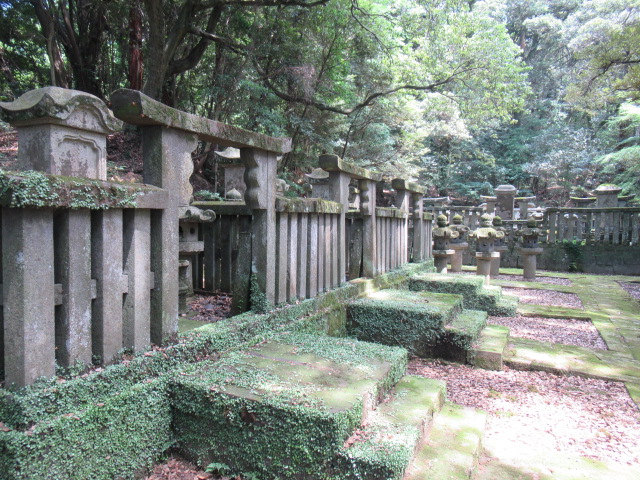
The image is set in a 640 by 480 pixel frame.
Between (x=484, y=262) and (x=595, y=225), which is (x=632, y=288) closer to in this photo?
(x=595, y=225)

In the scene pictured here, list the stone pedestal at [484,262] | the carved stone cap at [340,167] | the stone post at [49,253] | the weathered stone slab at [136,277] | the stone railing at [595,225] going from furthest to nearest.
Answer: the stone railing at [595,225] → the stone pedestal at [484,262] → the carved stone cap at [340,167] → the weathered stone slab at [136,277] → the stone post at [49,253]

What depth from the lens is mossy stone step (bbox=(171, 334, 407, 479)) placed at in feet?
6.93

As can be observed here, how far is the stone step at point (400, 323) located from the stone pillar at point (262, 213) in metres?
1.51

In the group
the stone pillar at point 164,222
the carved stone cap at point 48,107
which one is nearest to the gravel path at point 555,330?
the stone pillar at point 164,222

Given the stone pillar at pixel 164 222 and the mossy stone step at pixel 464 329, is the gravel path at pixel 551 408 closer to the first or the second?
the mossy stone step at pixel 464 329

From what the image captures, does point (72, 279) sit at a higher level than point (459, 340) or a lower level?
higher

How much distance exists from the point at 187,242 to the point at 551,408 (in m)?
3.56

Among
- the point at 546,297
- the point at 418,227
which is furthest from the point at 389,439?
the point at 546,297

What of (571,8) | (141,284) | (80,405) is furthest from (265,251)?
(571,8)

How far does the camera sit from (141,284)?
237cm

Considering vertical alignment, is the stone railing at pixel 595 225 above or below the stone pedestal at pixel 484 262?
above

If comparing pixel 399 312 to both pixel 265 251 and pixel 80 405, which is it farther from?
pixel 80 405

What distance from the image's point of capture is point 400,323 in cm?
453

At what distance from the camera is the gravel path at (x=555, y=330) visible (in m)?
5.53
